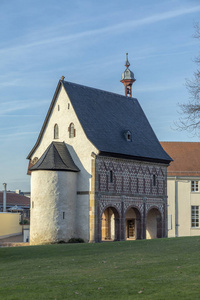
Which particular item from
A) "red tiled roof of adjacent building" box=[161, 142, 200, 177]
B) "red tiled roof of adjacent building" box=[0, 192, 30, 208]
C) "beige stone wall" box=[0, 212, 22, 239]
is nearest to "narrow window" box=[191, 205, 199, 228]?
"red tiled roof of adjacent building" box=[161, 142, 200, 177]

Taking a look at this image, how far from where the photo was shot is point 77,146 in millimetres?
47656

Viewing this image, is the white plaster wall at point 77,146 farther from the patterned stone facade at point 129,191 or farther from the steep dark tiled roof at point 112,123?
the patterned stone facade at point 129,191

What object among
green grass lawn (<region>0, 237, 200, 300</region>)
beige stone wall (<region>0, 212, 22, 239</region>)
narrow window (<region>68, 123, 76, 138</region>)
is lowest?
beige stone wall (<region>0, 212, 22, 239</region>)

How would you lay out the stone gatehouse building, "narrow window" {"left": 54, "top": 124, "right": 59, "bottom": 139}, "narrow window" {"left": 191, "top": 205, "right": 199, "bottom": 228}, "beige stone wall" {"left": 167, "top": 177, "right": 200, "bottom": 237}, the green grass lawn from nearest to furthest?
the green grass lawn → the stone gatehouse building → "narrow window" {"left": 54, "top": 124, "right": 59, "bottom": 139} → "beige stone wall" {"left": 167, "top": 177, "right": 200, "bottom": 237} → "narrow window" {"left": 191, "top": 205, "right": 199, "bottom": 228}

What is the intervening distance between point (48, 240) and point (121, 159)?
957 cm

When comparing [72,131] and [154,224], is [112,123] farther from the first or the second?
[154,224]

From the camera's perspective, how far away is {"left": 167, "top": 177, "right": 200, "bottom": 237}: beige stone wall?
63.5 m

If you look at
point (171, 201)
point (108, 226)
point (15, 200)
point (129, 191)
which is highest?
point (129, 191)

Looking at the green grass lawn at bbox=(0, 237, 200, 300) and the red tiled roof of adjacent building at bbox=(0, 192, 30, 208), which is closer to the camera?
the green grass lawn at bbox=(0, 237, 200, 300)

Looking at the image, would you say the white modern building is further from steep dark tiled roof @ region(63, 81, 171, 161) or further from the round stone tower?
the round stone tower

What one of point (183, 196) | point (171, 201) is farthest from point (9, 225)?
point (183, 196)

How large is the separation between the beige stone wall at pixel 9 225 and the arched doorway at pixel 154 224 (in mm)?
15013

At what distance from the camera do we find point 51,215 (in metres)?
44.8

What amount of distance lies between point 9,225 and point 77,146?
1586 centimetres
